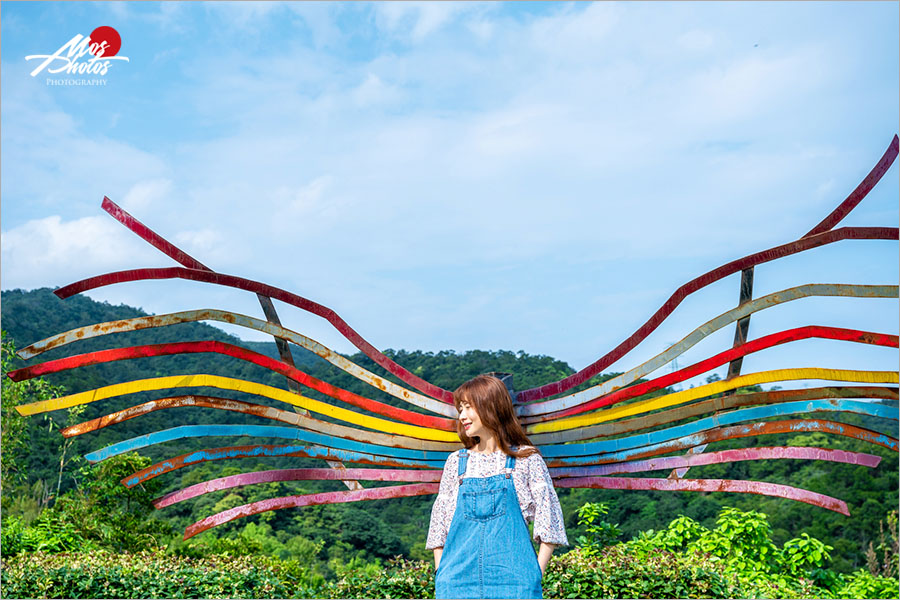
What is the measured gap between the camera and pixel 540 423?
3559 mm

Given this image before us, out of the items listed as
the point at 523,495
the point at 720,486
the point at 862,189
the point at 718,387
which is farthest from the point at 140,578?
the point at 862,189

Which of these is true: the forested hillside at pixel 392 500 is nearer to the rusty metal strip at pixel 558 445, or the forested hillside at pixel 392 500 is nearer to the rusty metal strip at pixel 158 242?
the rusty metal strip at pixel 558 445

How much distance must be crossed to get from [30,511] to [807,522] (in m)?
5.17

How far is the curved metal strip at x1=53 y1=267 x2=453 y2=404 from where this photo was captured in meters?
3.32

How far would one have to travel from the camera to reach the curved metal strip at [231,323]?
3.28m

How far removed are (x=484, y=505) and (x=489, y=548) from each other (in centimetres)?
11

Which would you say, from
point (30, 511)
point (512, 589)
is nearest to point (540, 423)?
point (512, 589)

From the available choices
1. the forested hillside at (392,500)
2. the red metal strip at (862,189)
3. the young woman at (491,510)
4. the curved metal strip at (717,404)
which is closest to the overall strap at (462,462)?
the young woman at (491,510)

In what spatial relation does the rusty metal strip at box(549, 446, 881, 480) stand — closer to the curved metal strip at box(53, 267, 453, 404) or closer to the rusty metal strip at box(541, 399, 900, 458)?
the rusty metal strip at box(541, 399, 900, 458)

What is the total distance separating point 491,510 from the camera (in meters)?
2.13

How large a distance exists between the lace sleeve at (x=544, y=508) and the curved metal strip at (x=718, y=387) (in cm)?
132

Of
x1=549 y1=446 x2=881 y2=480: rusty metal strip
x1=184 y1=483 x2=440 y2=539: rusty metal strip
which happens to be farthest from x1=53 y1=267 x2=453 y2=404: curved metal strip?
x1=549 y1=446 x2=881 y2=480: rusty metal strip

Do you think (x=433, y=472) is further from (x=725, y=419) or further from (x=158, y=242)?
(x=158, y=242)

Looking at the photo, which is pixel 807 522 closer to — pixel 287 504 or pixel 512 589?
pixel 287 504
